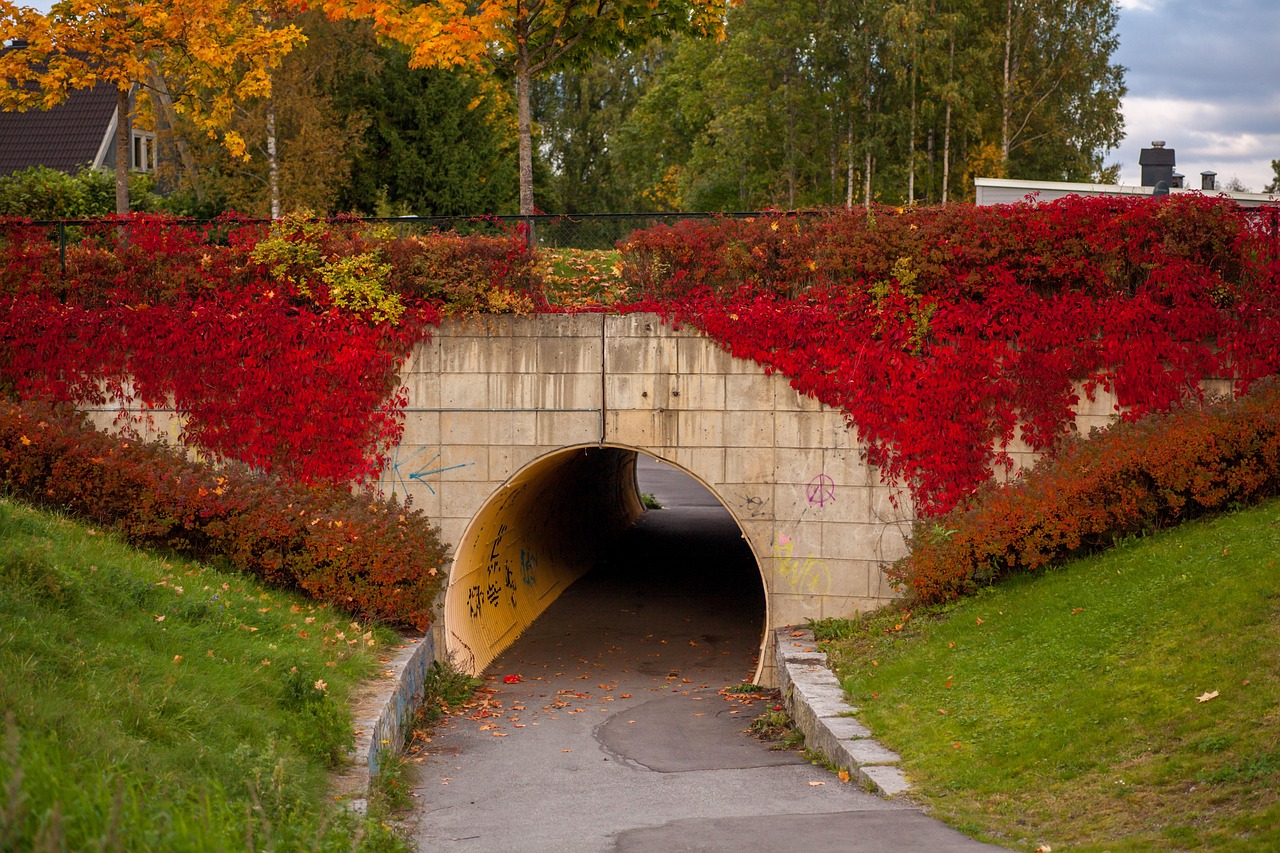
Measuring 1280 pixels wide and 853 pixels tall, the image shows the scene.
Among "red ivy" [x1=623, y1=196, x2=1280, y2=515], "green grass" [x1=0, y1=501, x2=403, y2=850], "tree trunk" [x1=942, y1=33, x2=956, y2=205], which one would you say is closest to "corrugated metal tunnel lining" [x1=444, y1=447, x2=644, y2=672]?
"green grass" [x1=0, y1=501, x2=403, y2=850]

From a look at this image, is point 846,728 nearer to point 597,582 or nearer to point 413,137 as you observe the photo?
point 597,582

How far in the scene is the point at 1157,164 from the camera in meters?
21.0

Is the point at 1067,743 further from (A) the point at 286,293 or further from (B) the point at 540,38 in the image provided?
(B) the point at 540,38

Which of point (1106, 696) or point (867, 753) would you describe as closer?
point (1106, 696)

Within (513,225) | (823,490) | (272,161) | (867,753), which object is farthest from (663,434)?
(272,161)

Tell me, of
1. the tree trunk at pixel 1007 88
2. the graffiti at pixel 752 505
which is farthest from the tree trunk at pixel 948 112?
the graffiti at pixel 752 505

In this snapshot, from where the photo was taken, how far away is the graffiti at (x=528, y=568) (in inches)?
682

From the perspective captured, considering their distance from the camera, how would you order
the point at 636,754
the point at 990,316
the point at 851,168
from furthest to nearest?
the point at 851,168 < the point at 990,316 < the point at 636,754

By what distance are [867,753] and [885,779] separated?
0.62 meters

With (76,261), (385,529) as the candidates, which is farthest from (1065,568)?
(76,261)

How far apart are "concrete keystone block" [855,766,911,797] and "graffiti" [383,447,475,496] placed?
22.2 feet

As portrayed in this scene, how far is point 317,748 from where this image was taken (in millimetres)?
8438

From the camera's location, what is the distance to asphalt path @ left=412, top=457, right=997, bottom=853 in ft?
25.8

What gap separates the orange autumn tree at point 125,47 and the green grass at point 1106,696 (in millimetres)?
13692
